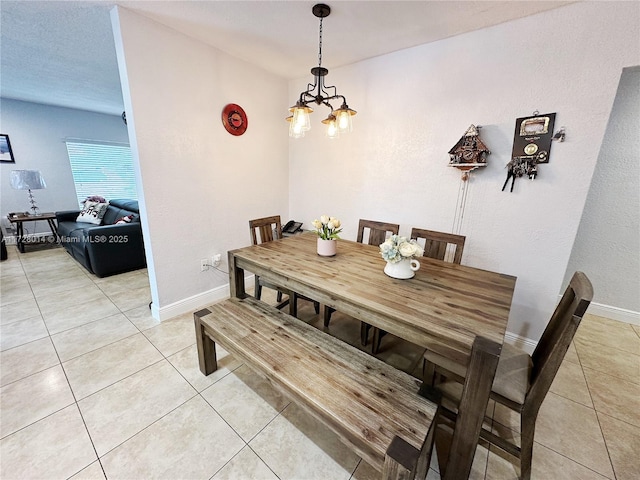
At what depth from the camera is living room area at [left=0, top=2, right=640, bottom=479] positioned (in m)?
1.34

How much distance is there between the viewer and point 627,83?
7.11 feet

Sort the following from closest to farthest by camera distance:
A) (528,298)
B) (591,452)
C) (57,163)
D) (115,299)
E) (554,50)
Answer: (591,452)
(554,50)
(528,298)
(115,299)
(57,163)

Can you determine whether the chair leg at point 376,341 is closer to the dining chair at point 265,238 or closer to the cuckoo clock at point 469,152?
the dining chair at point 265,238

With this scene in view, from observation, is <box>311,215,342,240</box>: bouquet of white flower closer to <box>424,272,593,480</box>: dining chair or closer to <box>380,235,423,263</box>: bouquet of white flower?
<box>380,235,423,263</box>: bouquet of white flower

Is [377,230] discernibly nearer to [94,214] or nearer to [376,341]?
[376,341]

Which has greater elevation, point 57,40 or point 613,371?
point 57,40

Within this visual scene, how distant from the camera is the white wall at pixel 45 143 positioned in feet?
14.4

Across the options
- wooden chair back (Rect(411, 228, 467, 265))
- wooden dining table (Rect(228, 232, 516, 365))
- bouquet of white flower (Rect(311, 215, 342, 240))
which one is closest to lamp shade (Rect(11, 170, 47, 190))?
wooden dining table (Rect(228, 232, 516, 365))

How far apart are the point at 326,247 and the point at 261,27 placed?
1.83 metres

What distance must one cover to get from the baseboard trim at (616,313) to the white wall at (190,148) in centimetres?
378

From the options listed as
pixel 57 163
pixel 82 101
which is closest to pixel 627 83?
pixel 82 101

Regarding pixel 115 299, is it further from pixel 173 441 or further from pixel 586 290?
pixel 586 290

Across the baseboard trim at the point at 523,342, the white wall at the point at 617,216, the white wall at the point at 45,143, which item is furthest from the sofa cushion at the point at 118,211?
the white wall at the point at 617,216

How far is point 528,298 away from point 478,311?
4.24ft
